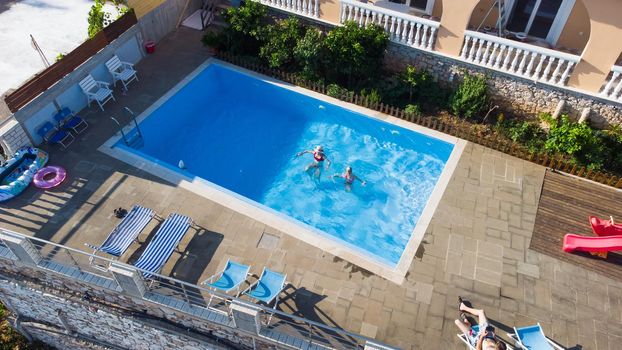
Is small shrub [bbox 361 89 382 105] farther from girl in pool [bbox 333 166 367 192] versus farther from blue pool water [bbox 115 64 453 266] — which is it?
girl in pool [bbox 333 166 367 192]

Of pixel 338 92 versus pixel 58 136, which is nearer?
pixel 58 136

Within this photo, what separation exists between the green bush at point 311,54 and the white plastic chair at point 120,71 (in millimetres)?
7093

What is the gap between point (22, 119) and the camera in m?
15.8

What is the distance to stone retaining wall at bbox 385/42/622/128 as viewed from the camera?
16.1 m

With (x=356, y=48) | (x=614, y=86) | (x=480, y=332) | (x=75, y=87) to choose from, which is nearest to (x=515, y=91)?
(x=614, y=86)

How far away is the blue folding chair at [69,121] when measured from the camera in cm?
1695

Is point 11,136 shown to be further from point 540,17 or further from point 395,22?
point 540,17

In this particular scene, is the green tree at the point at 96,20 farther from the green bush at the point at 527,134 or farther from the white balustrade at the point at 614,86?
the white balustrade at the point at 614,86

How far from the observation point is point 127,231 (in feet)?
43.9

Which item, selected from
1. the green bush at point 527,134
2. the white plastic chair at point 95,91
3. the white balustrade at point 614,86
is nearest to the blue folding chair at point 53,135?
the white plastic chair at point 95,91

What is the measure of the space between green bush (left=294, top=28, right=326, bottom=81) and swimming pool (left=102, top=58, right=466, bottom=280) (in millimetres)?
1008

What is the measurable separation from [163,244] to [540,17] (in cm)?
1611

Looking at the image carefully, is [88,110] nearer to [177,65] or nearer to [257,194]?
[177,65]

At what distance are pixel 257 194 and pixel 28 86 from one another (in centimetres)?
882
